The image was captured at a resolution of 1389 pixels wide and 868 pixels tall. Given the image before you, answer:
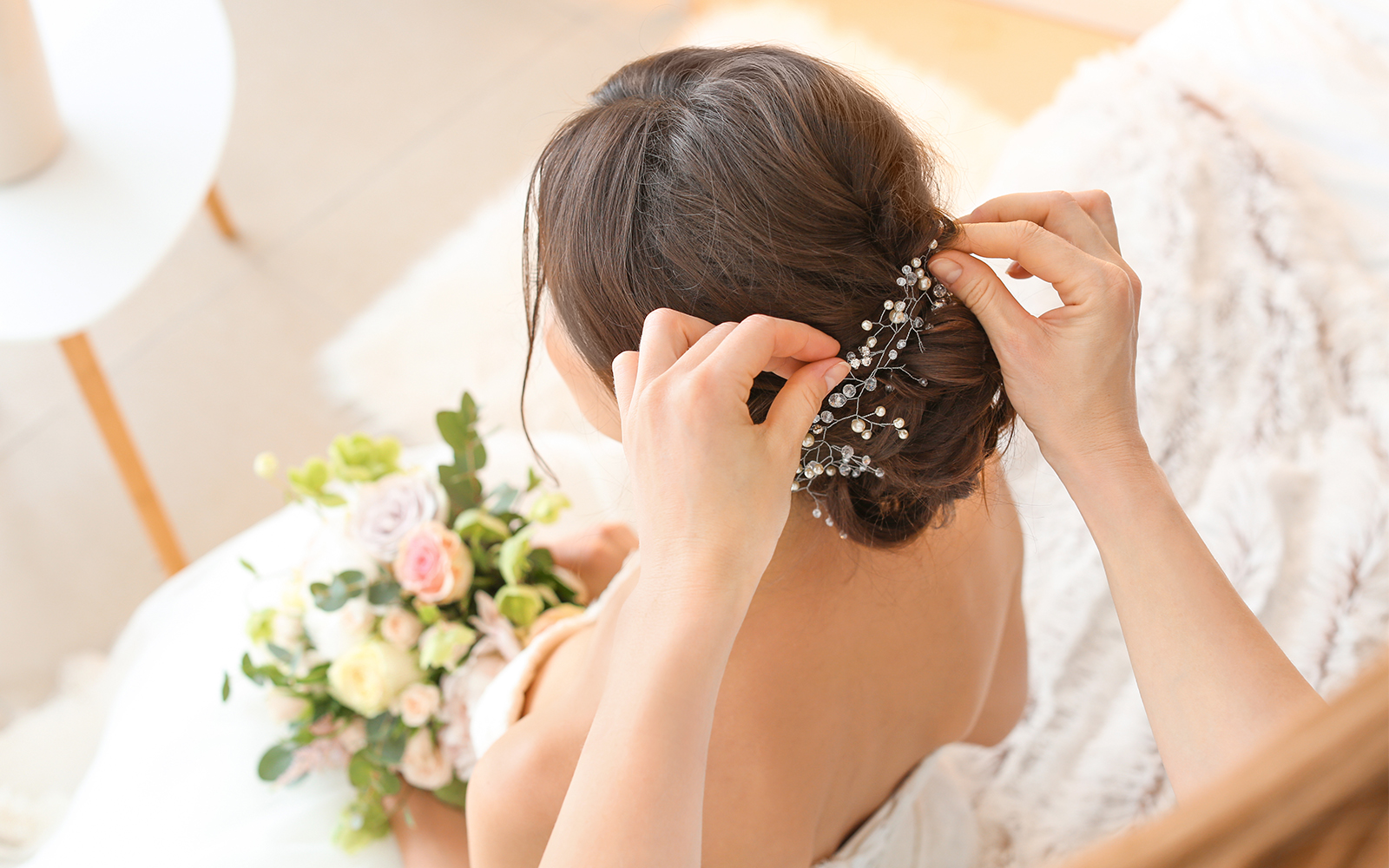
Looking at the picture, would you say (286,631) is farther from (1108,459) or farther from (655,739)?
(1108,459)

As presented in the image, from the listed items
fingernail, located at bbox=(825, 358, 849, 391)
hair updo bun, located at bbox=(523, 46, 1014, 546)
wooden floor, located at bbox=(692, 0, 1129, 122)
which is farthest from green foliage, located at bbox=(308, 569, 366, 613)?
wooden floor, located at bbox=(692, 0, 1129, 122)

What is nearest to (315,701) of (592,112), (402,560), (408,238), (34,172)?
(402,560)

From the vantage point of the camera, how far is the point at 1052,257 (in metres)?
0.83

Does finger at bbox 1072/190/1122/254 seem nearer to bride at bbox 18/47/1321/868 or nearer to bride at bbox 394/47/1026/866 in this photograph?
bride at bbox 18/47/1321/868

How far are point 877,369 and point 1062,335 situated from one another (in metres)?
0.17

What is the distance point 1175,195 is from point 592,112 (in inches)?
46.6

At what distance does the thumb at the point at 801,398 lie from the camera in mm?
730

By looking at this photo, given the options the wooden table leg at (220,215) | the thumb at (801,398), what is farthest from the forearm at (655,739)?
the wooden table leg at (220,215)

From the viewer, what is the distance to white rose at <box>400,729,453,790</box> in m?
1.30

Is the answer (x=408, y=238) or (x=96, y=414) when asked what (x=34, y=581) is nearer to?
(x=96, y=414)

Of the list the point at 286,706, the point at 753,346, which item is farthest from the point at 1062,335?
the point at 286,706

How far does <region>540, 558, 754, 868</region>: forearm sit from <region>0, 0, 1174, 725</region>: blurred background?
1.56 metres

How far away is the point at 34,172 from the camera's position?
75.7 inches

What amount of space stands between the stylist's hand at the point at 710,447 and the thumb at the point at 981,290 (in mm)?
177
